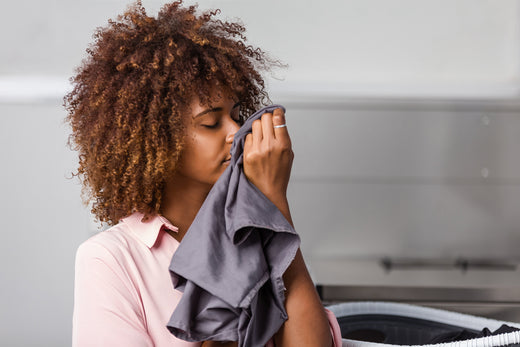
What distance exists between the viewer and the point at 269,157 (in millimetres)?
901

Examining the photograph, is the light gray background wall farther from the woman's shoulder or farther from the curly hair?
the woman's shoulder

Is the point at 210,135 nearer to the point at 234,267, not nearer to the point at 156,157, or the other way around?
the point at 156,157

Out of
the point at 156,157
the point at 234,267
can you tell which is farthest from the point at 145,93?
the point at 234,267

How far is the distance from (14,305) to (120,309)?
1.46 metres

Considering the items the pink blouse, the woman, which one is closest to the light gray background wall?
the woman

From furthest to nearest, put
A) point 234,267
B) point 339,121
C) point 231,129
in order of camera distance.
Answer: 1. point 339,121
2. point 231,129
3. point 234,267

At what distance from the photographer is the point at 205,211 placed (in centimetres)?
90

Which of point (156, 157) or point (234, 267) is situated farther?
point (156, 157)

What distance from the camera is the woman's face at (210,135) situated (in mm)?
1006

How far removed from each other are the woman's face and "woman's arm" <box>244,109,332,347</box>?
9 centimetres

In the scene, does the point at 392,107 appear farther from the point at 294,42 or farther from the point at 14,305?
the point at 14,305

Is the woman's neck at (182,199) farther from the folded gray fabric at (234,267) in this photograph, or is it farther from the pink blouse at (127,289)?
the folded gray fabric at (234,267)

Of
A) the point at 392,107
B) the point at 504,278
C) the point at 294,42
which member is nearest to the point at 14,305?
the point at 294,42

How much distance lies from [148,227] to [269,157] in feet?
0.82
